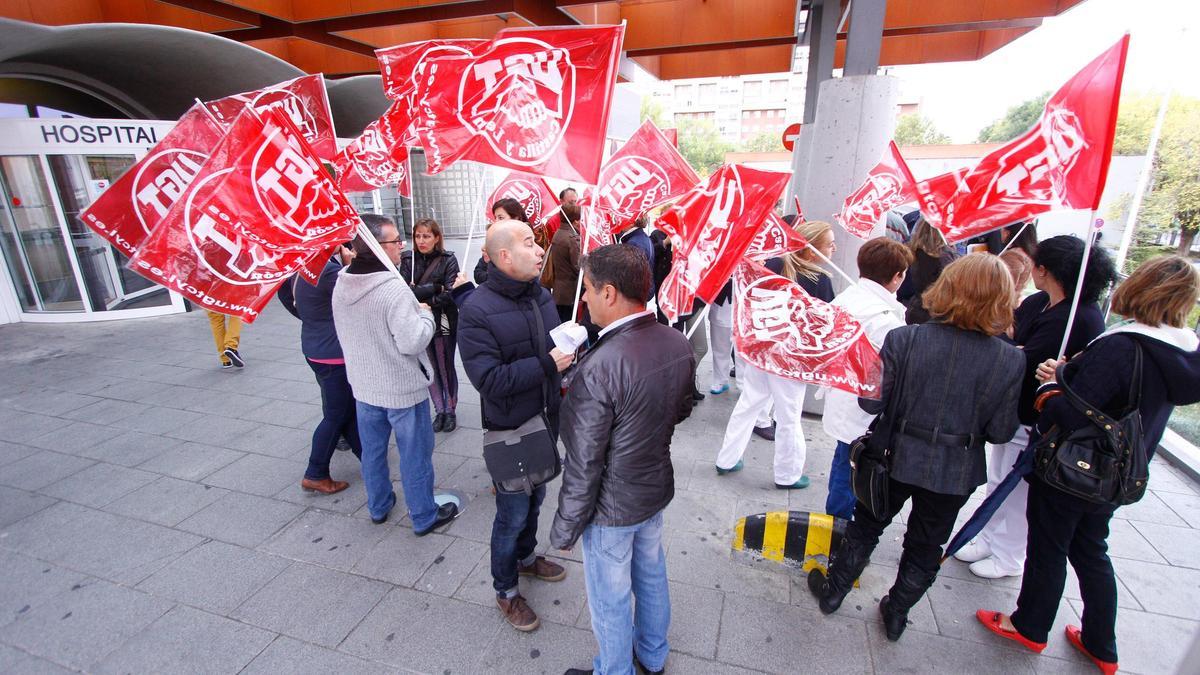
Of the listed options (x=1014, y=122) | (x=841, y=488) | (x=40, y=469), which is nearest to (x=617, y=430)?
(x=841, y=488)

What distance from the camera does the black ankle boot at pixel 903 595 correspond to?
2549 millimetres

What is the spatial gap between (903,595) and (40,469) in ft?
21.4

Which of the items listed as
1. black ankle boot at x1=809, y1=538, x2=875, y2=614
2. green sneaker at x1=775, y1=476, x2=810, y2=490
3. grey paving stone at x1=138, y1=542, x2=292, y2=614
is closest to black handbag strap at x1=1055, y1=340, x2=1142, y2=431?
black ankle boot at x1=809, y1=538, x2=875, y2=614

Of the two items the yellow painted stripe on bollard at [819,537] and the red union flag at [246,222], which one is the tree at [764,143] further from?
the red union flag at [246,222]

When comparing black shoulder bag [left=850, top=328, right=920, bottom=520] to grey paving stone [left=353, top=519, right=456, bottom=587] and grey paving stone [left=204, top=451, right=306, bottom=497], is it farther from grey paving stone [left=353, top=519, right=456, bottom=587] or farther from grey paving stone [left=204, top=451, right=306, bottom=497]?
grey paving stone [left=204, top=451, right=306, bottom=497]

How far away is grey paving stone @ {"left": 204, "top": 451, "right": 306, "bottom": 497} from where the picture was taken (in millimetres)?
4172

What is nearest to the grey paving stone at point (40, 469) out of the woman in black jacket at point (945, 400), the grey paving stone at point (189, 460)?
the grey paving stone at point (189, 460)

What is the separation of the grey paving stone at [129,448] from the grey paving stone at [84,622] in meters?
1.81

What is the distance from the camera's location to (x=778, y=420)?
3.97 metres

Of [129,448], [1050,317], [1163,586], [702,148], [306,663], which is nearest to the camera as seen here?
[306,663]

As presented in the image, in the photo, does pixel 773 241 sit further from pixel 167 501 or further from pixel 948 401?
pixel 167 501

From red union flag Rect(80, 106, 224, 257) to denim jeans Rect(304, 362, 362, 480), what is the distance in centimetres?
167

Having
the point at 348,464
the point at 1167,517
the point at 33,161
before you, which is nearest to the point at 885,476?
the point at 1167,517

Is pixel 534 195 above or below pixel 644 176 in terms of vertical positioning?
below
